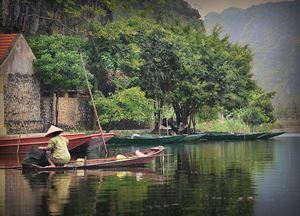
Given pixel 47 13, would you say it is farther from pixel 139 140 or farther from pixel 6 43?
pixel 139 140

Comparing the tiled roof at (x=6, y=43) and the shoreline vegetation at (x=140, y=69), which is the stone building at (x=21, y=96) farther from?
the shoreline vegetation at (x=140, y=69)

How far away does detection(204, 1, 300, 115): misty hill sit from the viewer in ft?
340

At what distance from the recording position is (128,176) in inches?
646

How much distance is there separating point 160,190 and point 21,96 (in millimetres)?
19106

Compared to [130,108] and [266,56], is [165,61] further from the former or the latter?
[266,56]

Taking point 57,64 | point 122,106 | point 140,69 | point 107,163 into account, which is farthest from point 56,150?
point 140,69

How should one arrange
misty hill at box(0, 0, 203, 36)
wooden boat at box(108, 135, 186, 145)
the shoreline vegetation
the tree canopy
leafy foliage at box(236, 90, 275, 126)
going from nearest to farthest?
wooden boat at box(108, 135, 186, 145), the tree canopy, the shoreline vegetation, misty hill at box(0, 0, 203, 36), leafy foliage at box(236, 90, 275, 126)

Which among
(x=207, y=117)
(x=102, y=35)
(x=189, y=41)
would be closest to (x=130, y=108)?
(x=102, y=35)

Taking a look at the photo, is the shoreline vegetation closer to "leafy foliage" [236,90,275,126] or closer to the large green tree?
the large green tree

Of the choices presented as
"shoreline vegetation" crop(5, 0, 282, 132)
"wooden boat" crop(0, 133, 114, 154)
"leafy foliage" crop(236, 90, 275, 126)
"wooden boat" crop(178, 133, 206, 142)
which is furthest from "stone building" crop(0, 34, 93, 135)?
"leafy foliage" crop(236, 90, 275, 126)

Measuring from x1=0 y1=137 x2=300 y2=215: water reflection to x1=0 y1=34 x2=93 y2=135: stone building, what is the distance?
40.1 feet

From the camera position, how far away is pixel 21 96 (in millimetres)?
31531

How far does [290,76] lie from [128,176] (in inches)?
3629

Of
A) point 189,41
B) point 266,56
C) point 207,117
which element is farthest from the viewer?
point 266,56
